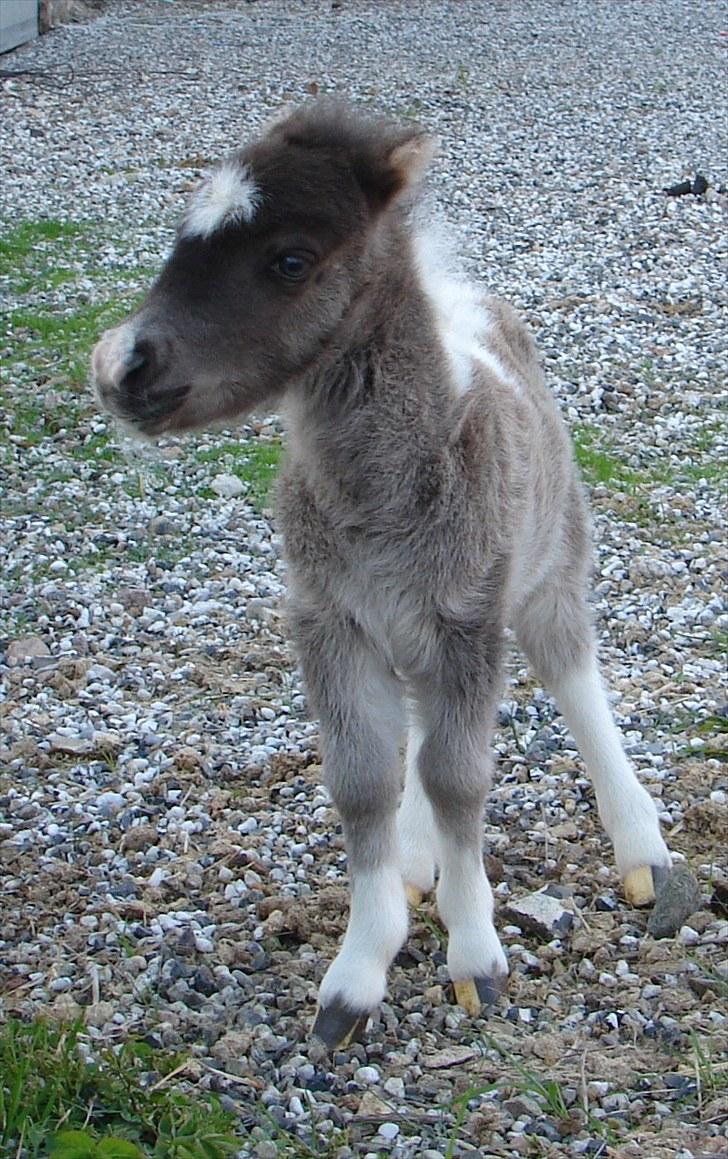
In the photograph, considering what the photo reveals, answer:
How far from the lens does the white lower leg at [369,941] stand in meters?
3.64

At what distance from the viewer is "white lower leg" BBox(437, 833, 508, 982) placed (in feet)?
12.3

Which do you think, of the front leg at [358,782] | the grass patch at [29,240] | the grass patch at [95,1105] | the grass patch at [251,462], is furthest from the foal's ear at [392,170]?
the grass patch at [29,240]

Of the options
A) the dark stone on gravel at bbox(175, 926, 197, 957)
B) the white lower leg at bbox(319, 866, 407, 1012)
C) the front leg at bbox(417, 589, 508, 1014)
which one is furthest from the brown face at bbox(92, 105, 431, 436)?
the dark stone on gravel at bbox(175, 926, 197, 957)

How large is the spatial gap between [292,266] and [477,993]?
73.3 inches

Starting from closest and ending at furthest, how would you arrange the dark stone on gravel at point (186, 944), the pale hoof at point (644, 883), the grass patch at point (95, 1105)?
the grass patch at point (95, 1105) < the dark stone on gravel at point (186, 944) < the pale hoof at point (644, 883)

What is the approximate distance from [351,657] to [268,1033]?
948mm

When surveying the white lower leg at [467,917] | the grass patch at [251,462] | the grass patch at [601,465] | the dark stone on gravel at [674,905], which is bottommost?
the grass patch at [251,462]

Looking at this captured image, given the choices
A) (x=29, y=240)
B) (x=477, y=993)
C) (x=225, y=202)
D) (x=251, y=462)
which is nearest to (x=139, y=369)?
(x=225, y=202)

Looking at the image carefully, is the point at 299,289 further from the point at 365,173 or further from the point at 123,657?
the point at 123,657

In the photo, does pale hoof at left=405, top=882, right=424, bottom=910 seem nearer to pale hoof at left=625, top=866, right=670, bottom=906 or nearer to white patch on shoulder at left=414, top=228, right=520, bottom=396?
pale hoof at left=625, top=866, right=670, bottom=906

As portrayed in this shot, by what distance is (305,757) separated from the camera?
4.97m

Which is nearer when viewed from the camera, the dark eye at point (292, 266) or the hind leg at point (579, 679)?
the dark eye at point (292, 266)

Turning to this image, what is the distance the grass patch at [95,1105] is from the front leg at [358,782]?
497 millimetres

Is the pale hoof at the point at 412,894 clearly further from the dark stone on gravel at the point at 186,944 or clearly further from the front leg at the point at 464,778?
the dark stone on gravel at the point at 186,944
